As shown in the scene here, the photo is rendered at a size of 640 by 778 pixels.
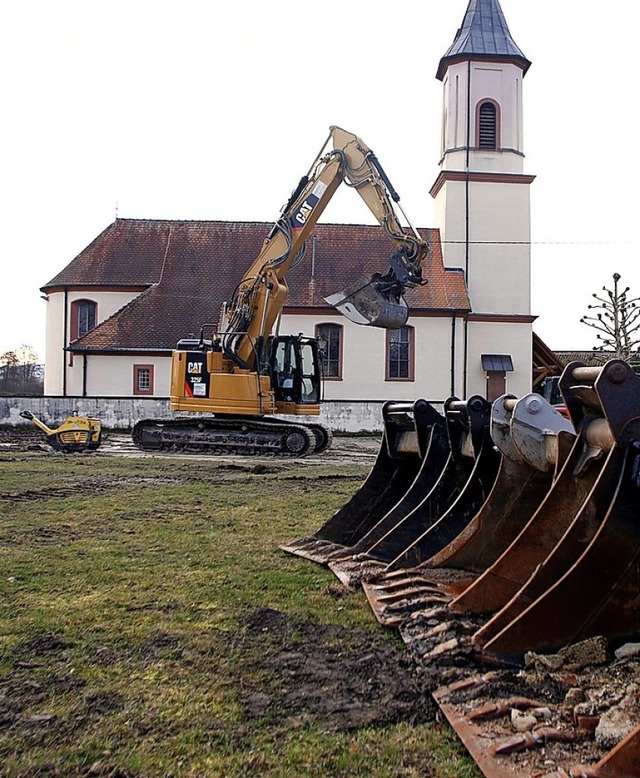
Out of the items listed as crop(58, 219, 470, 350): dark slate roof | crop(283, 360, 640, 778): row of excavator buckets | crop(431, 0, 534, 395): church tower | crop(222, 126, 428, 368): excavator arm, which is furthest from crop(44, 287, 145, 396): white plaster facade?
crop(283, 360, 640, 778): row of excavator buckets

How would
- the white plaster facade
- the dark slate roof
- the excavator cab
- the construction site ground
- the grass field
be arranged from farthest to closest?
the white plaster facade, the dark slate roof, the excavator cab, the grass field, the construction site ground

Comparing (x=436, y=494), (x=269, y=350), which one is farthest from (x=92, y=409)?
(x=436, y=494)

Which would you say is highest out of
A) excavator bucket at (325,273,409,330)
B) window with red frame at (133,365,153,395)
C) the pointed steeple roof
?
the pointed steeple roof

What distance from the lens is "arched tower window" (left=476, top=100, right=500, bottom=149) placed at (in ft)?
112

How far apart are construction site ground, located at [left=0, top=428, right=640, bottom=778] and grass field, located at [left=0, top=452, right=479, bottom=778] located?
0.04 feet

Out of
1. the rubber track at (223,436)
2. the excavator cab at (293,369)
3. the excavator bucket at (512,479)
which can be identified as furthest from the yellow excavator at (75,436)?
the excavator bucket at (512,479)

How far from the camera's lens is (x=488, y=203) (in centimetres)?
3366

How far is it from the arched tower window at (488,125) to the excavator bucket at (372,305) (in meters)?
19.5

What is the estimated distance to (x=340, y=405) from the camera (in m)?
28.4

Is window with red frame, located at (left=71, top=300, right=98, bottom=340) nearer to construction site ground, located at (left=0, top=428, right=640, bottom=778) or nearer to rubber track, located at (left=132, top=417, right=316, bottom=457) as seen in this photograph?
rubber track, located at (left=132, top=417, right=316, bottom=457)

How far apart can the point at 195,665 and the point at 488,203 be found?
3161 centimetres

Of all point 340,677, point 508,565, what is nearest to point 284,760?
point 340,677

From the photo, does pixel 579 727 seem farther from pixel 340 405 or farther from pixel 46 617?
pixel 340 405

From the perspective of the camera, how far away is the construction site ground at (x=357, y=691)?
3.04m
